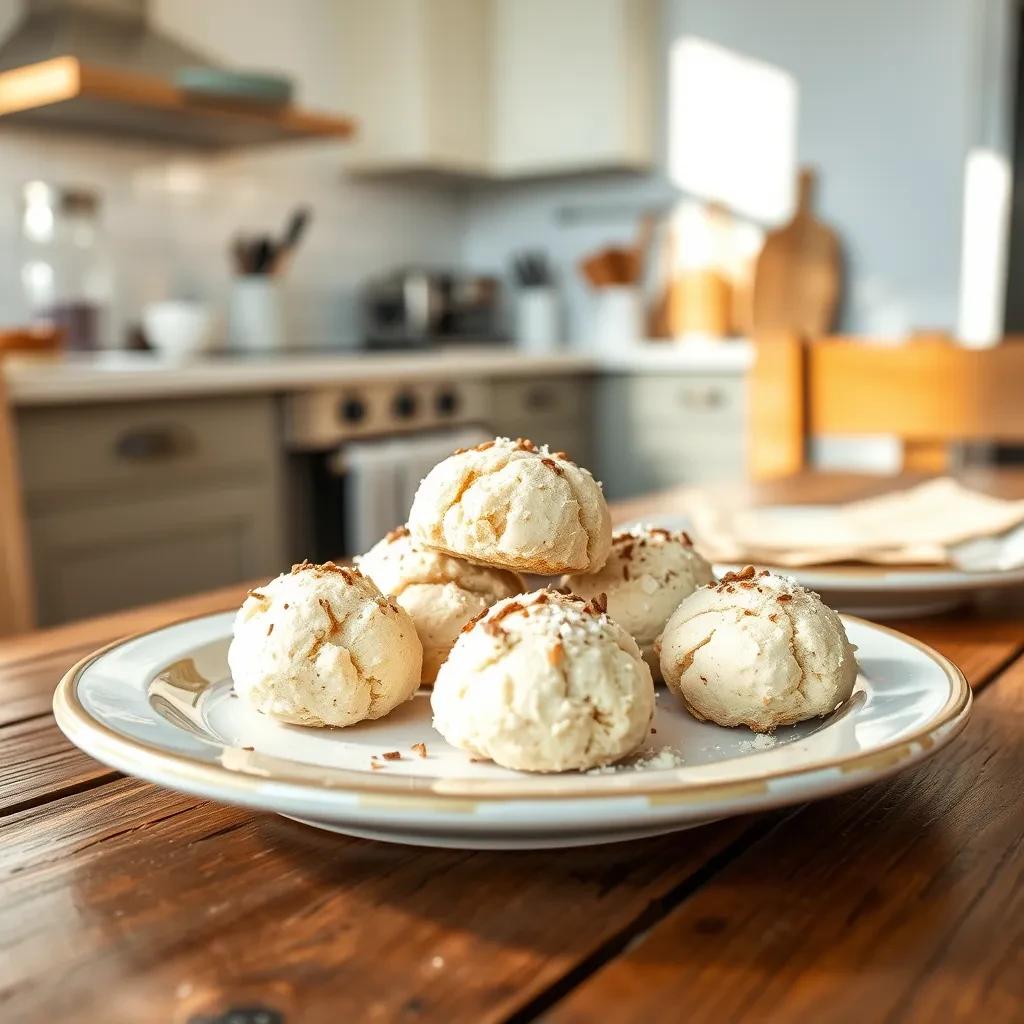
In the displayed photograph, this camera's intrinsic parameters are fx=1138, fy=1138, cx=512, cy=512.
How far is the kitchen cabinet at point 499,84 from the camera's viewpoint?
11.4 feet

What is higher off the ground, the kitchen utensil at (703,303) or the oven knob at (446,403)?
the kitchen utensil at (703,303)

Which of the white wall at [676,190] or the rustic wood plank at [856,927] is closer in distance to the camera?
the rustic wood plank at [856,927]

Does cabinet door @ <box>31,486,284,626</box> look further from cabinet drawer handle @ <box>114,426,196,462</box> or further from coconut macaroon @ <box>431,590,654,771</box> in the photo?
coconut macaroon @ <box>431,590,654,771</box>

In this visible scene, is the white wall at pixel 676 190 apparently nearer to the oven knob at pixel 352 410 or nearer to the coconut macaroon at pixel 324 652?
the oven knob at pixel 352 410

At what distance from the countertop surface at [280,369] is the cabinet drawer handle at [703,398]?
0.05m

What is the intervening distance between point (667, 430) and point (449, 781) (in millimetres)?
2913

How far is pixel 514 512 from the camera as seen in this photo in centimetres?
55

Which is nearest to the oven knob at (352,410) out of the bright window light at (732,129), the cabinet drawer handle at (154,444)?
the cabinet drawer handle at (154,444)

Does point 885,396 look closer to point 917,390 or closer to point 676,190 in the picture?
point 917,390

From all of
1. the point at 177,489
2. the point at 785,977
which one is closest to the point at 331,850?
the point at 785,977

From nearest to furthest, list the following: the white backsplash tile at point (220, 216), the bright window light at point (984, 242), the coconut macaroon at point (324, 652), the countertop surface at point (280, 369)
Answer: the coconut macaroon at point (324, 652) → the countertop surface at point (280, 369) → the white backsplash tile at point (220, 216) → the bright window light at point (984, 242)

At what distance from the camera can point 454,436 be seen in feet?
9.64

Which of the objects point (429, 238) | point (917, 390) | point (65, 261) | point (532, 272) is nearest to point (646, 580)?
point (917, 390)

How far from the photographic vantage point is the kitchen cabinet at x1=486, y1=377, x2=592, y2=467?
309 centimetres
